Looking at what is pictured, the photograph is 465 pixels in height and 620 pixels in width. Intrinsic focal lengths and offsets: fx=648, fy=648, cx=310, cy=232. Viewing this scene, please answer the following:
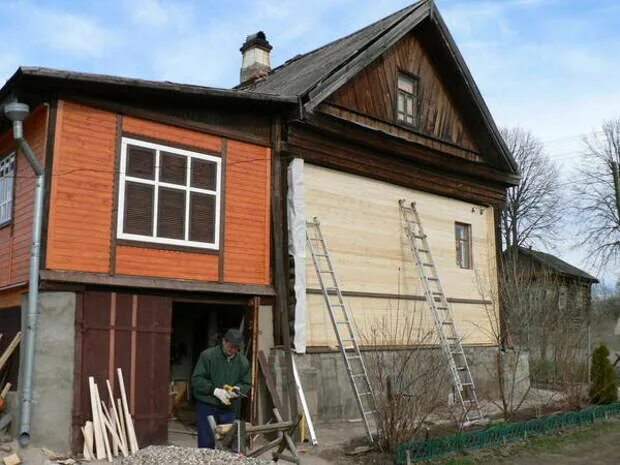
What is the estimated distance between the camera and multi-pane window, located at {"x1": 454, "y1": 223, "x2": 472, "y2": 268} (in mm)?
15633

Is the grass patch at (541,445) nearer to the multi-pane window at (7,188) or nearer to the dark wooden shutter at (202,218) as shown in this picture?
the dark wooden shutter at (202,218)

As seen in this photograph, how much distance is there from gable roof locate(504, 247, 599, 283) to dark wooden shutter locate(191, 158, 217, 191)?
29474 millimetres

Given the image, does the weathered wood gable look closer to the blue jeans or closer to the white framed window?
the white framed window

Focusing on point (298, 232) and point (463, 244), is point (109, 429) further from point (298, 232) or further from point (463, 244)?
point (463, 244)

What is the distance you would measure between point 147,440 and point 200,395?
8.86ft

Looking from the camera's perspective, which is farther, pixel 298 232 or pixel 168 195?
pixel 298 232

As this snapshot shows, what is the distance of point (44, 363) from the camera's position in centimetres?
884

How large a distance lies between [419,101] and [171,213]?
7035 mm

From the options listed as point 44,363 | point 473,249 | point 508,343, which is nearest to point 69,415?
point 44,363

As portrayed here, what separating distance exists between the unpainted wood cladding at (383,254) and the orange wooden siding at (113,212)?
130 cm

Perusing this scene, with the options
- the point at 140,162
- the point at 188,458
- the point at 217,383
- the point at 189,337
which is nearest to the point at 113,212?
the point at 140,162

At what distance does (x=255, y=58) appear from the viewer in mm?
17938

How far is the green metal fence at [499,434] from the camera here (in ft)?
28.8

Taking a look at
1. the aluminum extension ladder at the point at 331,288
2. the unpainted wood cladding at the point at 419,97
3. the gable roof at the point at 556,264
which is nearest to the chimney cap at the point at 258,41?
the unpainted wood cladding at the point at 419,97
